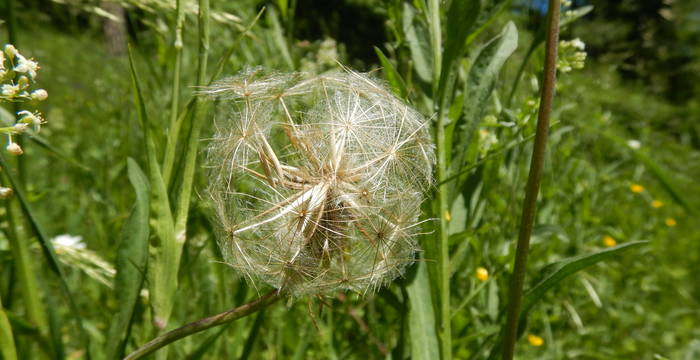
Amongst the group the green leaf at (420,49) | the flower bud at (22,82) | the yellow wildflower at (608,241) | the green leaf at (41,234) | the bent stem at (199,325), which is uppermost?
the flower bud at (22,82)

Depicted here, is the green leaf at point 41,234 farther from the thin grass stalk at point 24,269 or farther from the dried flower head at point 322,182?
the dried flower head at point 322,182

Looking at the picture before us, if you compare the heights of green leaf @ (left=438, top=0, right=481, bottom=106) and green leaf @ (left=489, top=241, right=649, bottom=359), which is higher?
green leaf @ (left=438, top=0, right=481, bottom=106)

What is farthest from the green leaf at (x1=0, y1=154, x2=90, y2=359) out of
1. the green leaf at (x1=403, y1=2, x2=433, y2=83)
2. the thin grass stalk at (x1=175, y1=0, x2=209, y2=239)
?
the green leaf at (x1=403, y1=2, x2=433, y2=83)

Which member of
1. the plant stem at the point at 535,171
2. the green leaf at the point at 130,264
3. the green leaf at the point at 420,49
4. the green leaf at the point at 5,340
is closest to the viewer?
the plant stem at the point at 535,171

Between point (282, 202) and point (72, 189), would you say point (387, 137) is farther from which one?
point (72, 189)

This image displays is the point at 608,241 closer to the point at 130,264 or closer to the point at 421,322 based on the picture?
the point at 421,322

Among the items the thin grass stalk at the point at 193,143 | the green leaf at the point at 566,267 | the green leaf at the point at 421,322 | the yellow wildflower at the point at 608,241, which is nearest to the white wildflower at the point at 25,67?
the thin grass stalk at the point at 193,143

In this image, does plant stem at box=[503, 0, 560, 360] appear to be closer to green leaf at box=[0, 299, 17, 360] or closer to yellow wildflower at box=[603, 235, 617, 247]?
green leaf at box=[0, 299, 17, 360]
